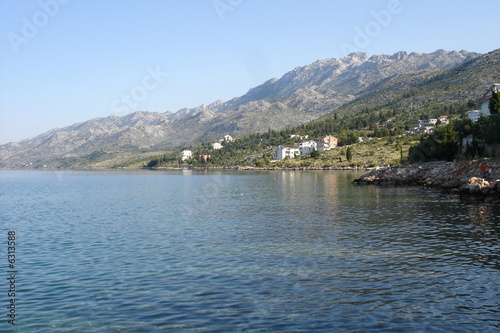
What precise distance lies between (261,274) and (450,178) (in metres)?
50.2

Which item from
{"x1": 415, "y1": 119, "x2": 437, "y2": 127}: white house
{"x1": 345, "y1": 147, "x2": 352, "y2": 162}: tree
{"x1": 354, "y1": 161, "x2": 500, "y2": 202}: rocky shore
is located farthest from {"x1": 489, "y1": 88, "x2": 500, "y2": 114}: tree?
{"x1": 415, "y1": 119, "x2": 437, "y2": 127}: white house

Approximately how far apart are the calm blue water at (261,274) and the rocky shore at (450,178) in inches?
475

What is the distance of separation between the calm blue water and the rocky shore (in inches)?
475

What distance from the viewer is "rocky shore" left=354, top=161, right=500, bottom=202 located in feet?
152

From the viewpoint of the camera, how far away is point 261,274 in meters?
18.5

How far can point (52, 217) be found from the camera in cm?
3984

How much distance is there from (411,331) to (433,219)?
77.5 feet

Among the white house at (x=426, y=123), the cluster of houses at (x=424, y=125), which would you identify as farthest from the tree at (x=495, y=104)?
the white house at (x=426, y=123)

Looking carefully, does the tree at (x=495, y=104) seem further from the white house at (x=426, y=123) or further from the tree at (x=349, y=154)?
the white house at (x=426, y=123)

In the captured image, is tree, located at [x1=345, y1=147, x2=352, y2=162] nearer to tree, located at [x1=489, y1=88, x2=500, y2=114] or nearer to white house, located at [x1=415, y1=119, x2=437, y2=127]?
white house, located at [x1=415, y1=119, x2=437, y2=127]

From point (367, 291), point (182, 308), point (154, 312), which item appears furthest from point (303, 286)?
point (154, 312)

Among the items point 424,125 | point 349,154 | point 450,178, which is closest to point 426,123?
point 424,125

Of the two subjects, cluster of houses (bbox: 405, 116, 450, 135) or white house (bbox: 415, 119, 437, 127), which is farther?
white house (bbox: 415, 119, 437, 127)

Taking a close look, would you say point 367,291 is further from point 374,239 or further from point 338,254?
point 374,239
